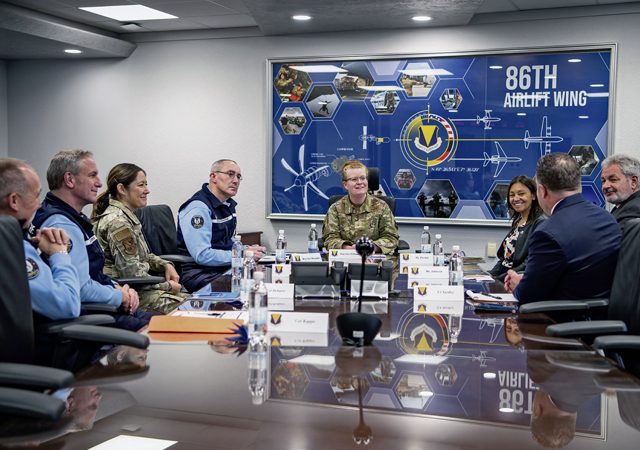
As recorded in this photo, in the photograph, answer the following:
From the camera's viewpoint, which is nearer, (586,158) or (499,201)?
(586,158)

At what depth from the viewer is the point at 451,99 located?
669cm

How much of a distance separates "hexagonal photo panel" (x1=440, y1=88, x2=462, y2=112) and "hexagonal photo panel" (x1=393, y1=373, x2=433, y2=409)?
5.18 metres

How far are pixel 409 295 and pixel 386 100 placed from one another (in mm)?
4017

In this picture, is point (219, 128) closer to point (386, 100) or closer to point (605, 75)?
point (386, 100)

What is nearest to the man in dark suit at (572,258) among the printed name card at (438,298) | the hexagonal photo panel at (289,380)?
the printed name card at (438,298)

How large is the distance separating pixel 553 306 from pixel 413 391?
131 centimetres

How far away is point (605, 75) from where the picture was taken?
20.4 ft

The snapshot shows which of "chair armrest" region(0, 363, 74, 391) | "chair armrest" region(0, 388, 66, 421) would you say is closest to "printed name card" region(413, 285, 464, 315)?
"chair armrest" region(0, 363, 74, 391)

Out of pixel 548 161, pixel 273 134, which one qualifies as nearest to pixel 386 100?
pixel 273 134

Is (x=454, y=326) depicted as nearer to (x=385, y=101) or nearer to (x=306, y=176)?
(x=385, y=101)

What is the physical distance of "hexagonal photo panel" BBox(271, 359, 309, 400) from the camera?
5.46 ft

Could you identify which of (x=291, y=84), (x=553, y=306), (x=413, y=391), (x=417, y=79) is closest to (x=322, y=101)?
(x=291, y=84)

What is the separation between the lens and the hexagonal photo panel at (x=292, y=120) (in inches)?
282

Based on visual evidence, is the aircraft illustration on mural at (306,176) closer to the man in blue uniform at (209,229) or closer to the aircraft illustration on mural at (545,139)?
the aircraft illustration on mural at (545,139)
